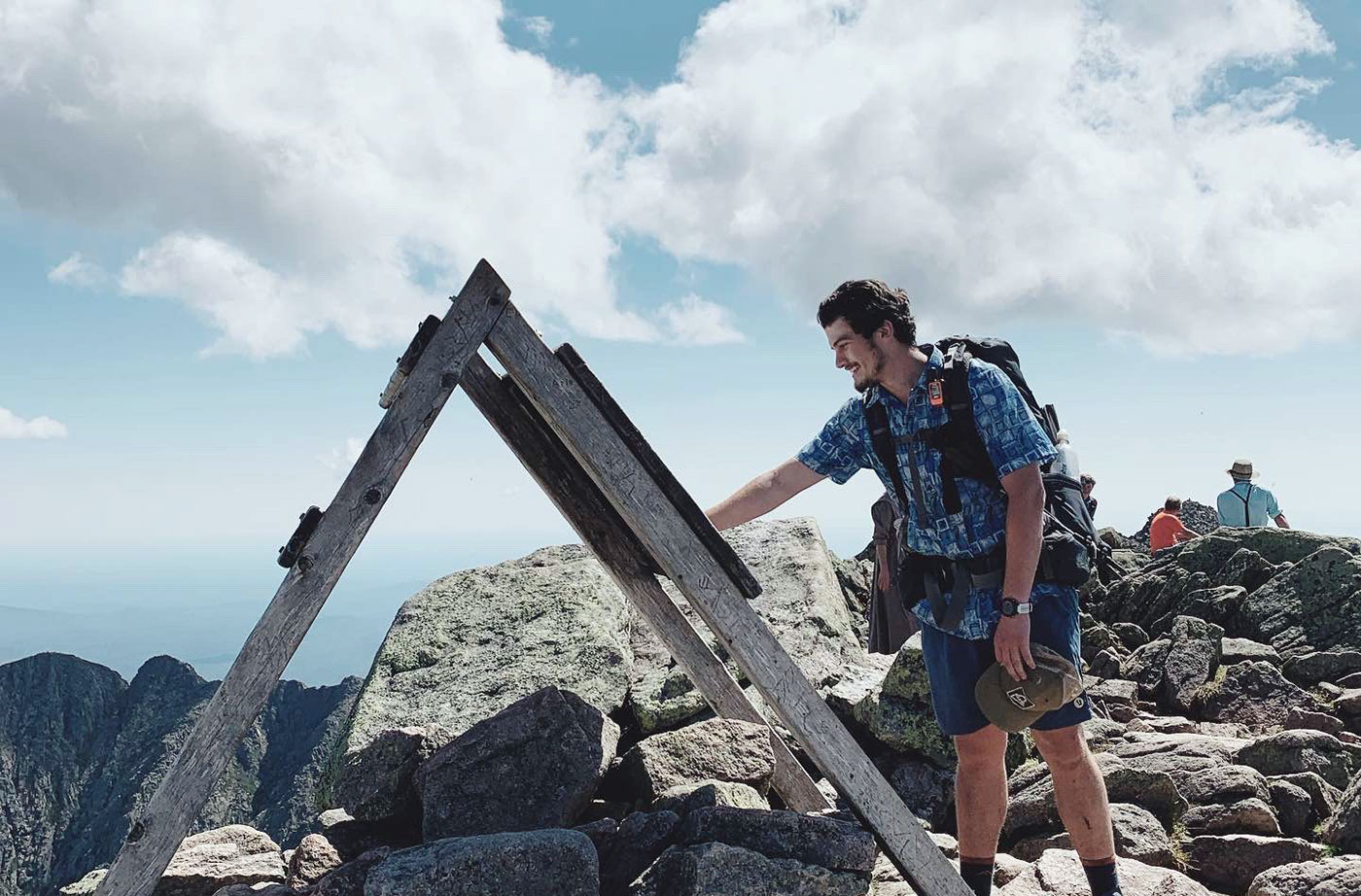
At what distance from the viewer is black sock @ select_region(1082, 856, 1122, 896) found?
593 cm

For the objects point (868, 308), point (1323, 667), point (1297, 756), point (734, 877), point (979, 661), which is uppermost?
point (868, 308)

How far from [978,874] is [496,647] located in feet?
19.7

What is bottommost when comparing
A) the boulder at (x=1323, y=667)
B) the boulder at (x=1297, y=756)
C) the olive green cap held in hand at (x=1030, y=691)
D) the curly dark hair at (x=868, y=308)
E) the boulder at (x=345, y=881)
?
the boulder at (x=1297, y=756)

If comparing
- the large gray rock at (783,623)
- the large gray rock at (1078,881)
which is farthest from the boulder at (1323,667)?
the large gray rock at (1078,881)

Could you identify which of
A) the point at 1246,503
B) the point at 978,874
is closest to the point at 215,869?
the point at 978,874

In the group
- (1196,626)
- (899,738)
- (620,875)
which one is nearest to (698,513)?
(620,875)

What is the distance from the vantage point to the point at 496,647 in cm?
1073

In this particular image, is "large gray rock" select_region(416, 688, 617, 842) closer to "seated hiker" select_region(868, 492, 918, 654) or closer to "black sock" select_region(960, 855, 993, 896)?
"black sock" select_region(960, 855, 993, 896)

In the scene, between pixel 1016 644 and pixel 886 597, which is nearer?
pixel 1016 644

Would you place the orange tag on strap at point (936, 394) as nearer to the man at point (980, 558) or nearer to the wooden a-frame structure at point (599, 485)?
the man at point (980, 558)

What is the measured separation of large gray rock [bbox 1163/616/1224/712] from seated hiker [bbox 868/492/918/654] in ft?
11.9

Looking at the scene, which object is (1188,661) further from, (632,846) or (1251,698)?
(632,846)

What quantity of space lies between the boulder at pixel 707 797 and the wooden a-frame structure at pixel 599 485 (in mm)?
1041

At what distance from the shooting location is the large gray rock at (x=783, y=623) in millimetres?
9148
